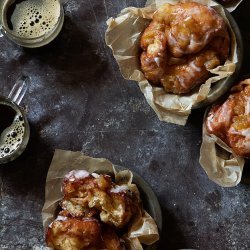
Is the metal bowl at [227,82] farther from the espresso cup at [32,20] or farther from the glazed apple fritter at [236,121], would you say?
the espresso cup at [32,20]

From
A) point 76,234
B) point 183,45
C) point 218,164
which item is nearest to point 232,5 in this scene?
point 183,45

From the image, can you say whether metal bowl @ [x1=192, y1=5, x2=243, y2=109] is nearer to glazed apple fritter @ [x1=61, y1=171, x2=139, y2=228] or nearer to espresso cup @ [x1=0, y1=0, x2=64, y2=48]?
glazed apple fritter @ [x1=61, y1=171, x2=139, y2=228]

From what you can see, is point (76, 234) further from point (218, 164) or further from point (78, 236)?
point (218, 164)

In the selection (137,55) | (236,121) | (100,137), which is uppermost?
(137,55)

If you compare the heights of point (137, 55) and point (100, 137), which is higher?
Answer: point (137, 55)

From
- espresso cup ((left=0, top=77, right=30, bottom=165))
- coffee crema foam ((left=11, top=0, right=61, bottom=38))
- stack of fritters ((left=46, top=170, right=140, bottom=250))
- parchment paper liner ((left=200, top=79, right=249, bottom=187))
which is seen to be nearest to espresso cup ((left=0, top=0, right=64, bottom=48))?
coffee crema foam ((left=11, top=0, right=61, bottom=38))

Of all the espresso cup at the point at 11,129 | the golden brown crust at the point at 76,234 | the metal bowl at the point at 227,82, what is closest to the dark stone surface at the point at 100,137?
the espresso cup at the point at 11,129
